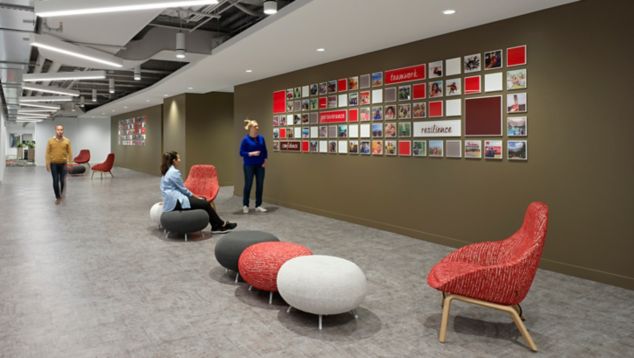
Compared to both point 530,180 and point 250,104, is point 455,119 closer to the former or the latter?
point 530,180

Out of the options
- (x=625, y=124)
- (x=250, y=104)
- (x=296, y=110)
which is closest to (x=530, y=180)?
(x=625, y=124)

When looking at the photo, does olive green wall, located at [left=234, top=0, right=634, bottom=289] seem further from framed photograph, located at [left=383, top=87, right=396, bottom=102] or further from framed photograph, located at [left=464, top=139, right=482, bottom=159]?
framed photograph, located at [left=383, top=87, right=396, bottom=102]

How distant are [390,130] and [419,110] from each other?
2.29 feet

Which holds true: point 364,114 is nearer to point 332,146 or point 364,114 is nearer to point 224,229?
point 332,146

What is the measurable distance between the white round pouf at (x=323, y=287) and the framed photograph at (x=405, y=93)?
4091mm

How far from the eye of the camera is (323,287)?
350 cm

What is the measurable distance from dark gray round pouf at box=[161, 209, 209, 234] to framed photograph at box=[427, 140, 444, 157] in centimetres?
339

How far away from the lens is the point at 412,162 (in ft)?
23.6

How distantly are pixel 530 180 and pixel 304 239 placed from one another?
3188mm

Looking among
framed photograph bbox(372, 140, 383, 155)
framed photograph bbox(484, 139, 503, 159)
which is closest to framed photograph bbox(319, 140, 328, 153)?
framed photograph bbox(372, 140, 383, 155)

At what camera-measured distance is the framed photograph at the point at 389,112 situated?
748 centimetres

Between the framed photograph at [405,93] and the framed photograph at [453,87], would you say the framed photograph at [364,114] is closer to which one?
the framed photograph at [405,93]

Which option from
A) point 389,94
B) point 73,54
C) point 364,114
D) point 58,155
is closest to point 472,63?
point 389,94

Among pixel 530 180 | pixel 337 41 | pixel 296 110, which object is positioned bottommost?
Answer: pixel 530 180
